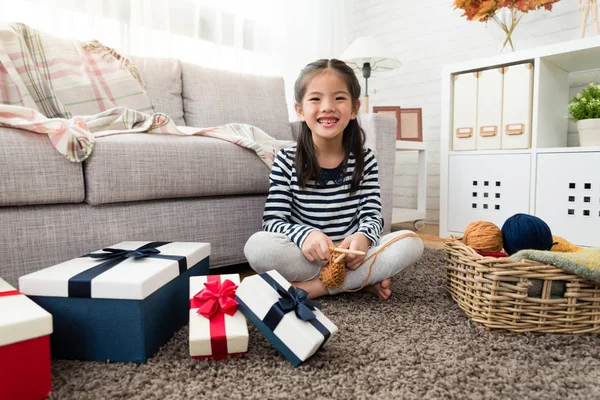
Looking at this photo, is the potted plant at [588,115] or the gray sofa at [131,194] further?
the potted plant at [588,115]

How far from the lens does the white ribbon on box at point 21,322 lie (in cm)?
51

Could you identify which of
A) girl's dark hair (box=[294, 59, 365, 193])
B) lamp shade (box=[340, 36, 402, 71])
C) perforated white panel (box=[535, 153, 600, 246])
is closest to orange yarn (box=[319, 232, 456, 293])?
girl's dark hair (box=[294, 59, 365, 193])

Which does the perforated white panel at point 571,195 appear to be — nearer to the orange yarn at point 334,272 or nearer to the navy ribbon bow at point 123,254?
the orange yarn at point 334,272

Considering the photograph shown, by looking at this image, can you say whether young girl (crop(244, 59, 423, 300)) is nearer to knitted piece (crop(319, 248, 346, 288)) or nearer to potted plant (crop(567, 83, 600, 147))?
knitted piece (crop(319, 248, 346, 288))

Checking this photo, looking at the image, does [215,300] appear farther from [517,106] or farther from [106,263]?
[517,106]

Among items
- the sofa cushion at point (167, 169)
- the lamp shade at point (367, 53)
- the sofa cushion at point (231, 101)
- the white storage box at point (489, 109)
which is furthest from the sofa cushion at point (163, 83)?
the white storage box at point (489, 109)

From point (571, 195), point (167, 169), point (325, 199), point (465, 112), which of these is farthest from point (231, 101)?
point (571, 195)

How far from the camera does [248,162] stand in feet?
3.98

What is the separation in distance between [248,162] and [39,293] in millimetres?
664

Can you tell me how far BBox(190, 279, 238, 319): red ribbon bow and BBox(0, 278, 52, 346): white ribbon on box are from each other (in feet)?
0.69

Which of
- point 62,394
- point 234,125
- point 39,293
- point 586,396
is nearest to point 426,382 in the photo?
point 586,396

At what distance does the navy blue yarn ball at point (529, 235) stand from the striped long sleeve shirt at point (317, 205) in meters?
0.30

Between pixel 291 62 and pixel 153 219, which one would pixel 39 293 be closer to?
pixel 153 219

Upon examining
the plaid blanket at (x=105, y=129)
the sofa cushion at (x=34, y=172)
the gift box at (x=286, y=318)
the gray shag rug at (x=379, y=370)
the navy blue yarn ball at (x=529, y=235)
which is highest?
the plaid blanket at (x=105, y=129)
